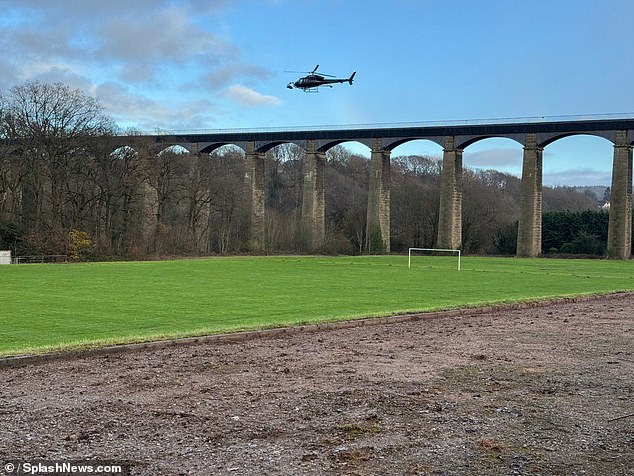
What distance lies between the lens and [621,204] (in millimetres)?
62656

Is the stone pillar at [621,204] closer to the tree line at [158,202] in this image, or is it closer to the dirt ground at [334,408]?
the tree line at [158,202]

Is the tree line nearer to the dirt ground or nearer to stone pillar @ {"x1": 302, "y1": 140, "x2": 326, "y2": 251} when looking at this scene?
stone pillar @ {"x1": 302, "y1": 140, "x2": 326, "y2": 251}

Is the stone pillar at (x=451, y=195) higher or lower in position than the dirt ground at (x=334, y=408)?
higher

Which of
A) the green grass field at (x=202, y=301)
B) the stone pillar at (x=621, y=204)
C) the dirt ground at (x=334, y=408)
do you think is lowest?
the green grass field at (x=202, y=301)

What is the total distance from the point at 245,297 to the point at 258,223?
5421 cm

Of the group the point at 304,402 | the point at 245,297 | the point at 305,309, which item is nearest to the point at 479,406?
the point at 304,402

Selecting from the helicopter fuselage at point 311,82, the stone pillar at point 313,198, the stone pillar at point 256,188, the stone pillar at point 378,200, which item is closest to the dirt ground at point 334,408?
the helicopter fuselage at point 311,82

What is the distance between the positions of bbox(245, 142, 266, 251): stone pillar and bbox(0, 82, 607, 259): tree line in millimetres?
1514

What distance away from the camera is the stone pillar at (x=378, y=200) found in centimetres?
7138

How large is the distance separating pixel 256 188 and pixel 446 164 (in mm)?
19850

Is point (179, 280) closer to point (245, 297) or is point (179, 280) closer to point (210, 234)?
point (245, 297)

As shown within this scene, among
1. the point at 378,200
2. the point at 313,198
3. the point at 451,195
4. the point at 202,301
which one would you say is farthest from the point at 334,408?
the point at 313,198

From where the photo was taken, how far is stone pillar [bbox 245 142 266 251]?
242 ft

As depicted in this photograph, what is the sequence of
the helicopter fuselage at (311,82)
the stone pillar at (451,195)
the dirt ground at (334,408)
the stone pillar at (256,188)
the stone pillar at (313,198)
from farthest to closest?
the stone pillar at (256,188) < the stone pillar at (313,198) < the stone pillar at (451,195) < the helicopter fuselage at (311,82) < the dirt ground at (334,408)
